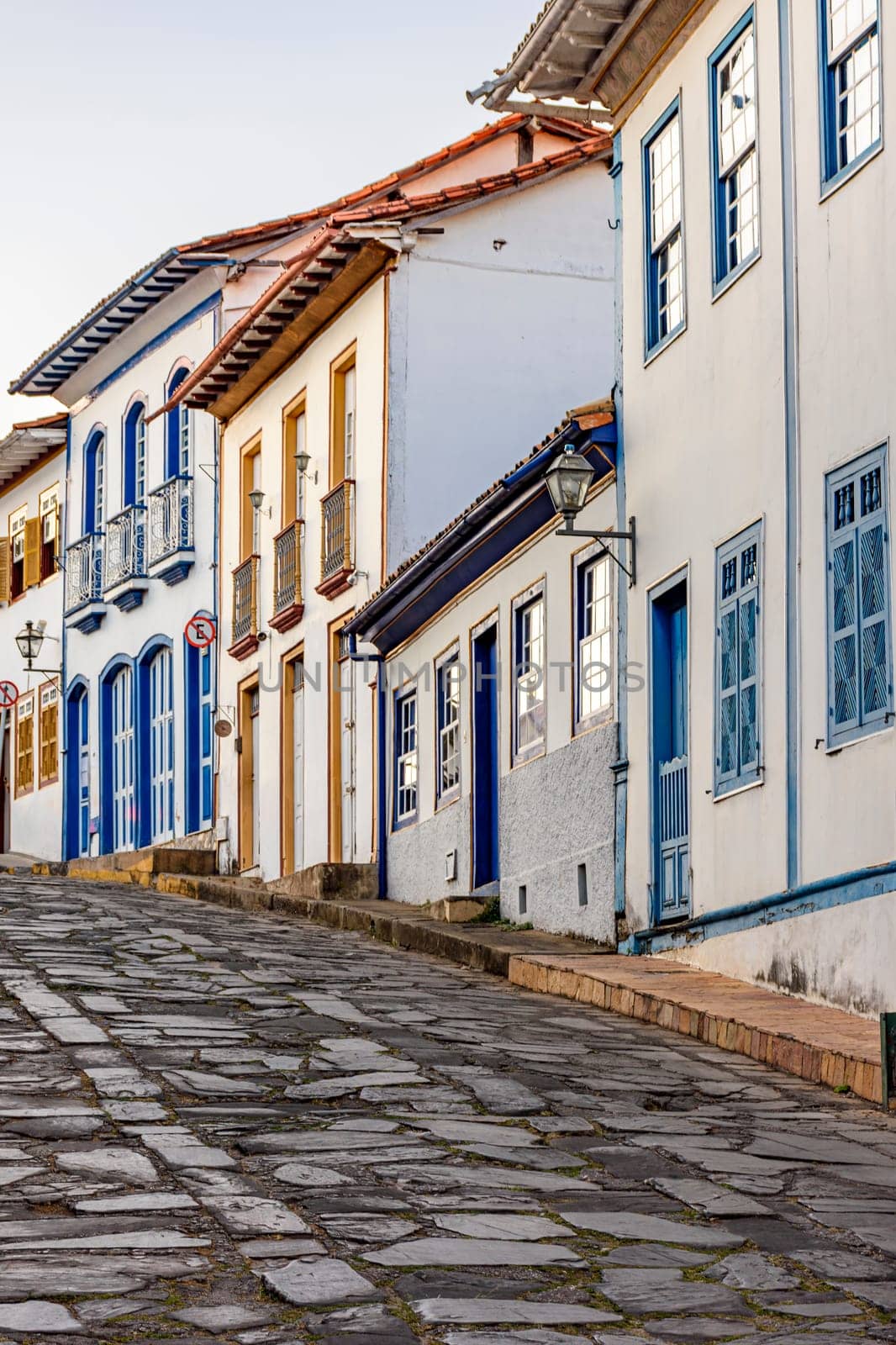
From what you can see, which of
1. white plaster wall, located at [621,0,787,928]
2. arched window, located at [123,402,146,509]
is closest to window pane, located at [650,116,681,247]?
white plaster wall, located at [621,0,787,928]

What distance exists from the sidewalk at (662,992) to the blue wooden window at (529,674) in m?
1.44

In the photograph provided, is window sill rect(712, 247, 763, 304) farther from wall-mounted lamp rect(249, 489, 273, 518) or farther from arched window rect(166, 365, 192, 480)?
arched window rect(166, 365, 192, 480)

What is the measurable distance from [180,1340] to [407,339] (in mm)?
16161

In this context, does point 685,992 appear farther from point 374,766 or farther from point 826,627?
point 374,766

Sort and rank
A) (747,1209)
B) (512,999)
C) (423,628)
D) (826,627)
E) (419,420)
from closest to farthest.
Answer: (747,1209) < (826,627) < (512,999) < (423,628) < (419,420)

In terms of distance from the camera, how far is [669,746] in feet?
44.7

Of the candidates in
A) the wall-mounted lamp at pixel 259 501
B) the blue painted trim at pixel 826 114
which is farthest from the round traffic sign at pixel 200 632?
the blue painted trim at pixel 826 114

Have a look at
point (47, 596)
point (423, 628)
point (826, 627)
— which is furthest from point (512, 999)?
point (47, 596)

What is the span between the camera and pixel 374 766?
A: 65.4 ft

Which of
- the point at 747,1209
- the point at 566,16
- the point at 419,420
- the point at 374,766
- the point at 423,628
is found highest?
the point at 566,16

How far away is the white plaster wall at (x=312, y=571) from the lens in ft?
67.1

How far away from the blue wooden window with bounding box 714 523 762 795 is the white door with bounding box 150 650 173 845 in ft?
50.5

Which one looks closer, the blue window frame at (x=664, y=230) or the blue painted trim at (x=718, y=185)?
the blue painted trim at (x=718, y=185)

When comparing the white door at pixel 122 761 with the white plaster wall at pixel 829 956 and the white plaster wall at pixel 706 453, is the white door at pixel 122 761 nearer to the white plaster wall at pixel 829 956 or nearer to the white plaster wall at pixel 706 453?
the white plaster wall at pixel 706 453
